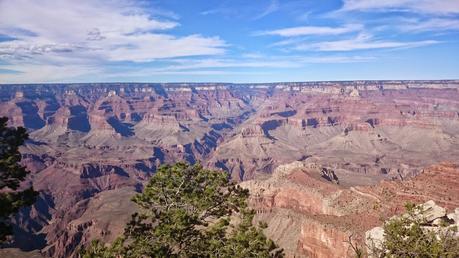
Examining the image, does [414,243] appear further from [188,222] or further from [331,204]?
[331,204]

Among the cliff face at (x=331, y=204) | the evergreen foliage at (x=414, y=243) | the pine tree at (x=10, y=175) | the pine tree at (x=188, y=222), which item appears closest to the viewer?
the evergreen foliage at (x=414, y=243)

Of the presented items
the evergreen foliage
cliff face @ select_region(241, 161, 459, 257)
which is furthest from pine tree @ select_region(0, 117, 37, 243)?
cliff face @ select_region(241, 161, 459, 257)

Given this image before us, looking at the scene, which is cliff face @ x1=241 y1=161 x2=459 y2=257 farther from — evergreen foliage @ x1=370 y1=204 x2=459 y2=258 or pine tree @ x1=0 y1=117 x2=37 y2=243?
pine tree @ x1=0 y1=117 x2=37 y2=243

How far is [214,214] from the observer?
26.5m

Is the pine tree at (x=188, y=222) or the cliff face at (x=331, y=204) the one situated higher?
the pine tree at (x=188, y=222)

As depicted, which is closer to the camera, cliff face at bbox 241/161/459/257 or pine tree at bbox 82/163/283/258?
pine tree at bbox 82/163/283/258

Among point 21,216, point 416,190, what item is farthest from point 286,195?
point 21,216

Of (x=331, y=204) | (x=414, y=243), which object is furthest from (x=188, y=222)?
(x=331, y=204)

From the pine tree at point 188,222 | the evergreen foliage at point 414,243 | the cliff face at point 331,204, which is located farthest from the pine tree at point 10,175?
the cliff face at point 331,204

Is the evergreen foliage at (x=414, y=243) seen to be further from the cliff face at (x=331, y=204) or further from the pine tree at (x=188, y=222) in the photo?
the cliff face at (x=331, y=204)

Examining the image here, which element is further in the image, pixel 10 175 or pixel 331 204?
pixel 331 204

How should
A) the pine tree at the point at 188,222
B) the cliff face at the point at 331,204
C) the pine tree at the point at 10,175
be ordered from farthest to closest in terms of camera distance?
1. the cliff face at the point at 331,204
2. the pine tree at the point at 10,175
3. the pine tree at the point at 188,222

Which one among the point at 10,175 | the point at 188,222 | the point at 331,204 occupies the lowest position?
the point at 331,204

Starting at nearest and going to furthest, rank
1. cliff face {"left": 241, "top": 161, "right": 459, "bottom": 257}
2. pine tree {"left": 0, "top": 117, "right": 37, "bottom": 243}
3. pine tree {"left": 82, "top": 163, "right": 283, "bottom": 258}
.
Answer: pine tree {"left": 82, "top": 163, "right": 283, "bottom": 258}
pine tree {"left": 0, "top": 117, "right": 37, "bottom": 243}
cliff face {"left": 241, "top": 161, "right": 459, "bottom": 257}
